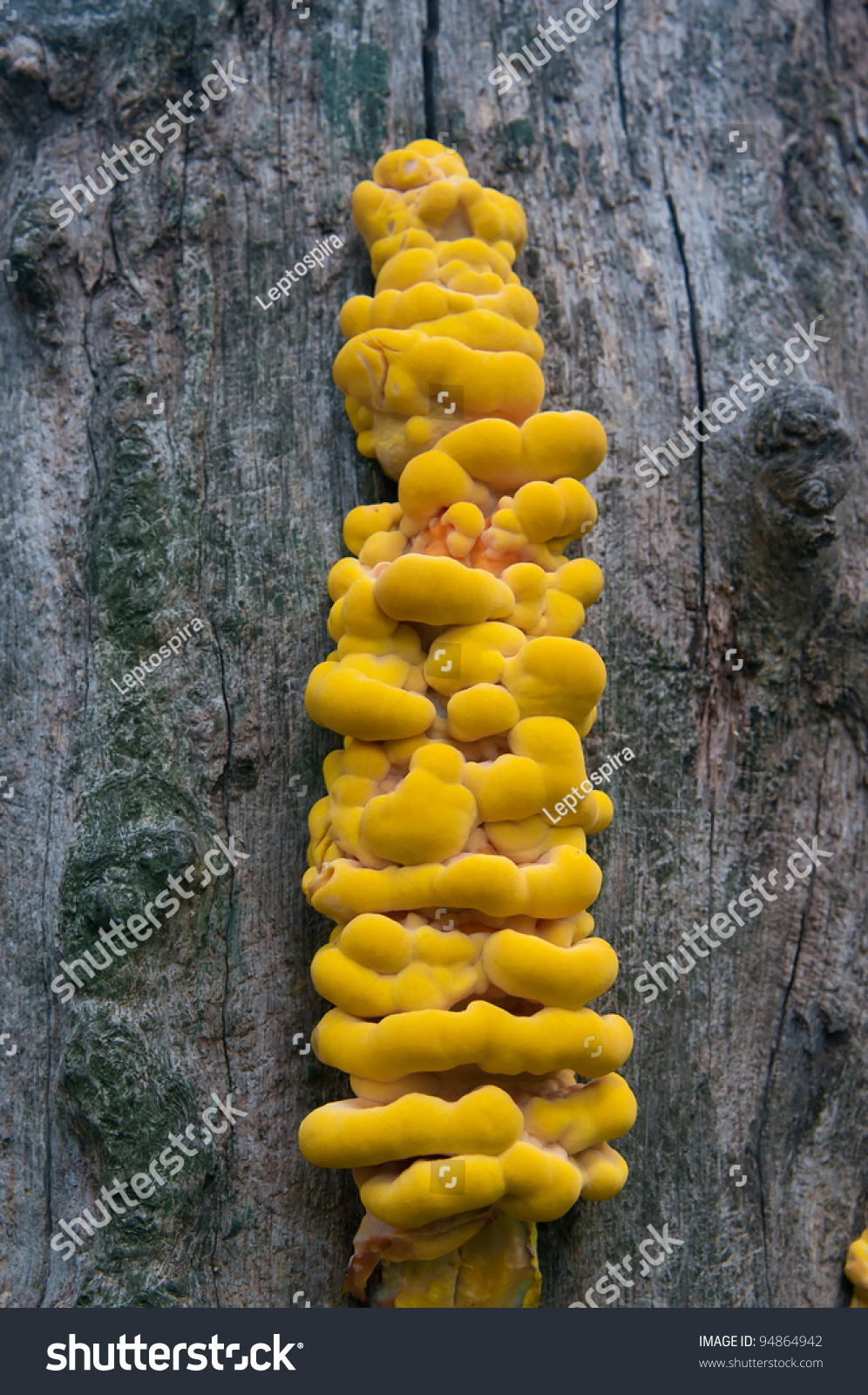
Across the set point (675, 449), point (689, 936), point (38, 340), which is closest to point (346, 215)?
point (38, 340)
